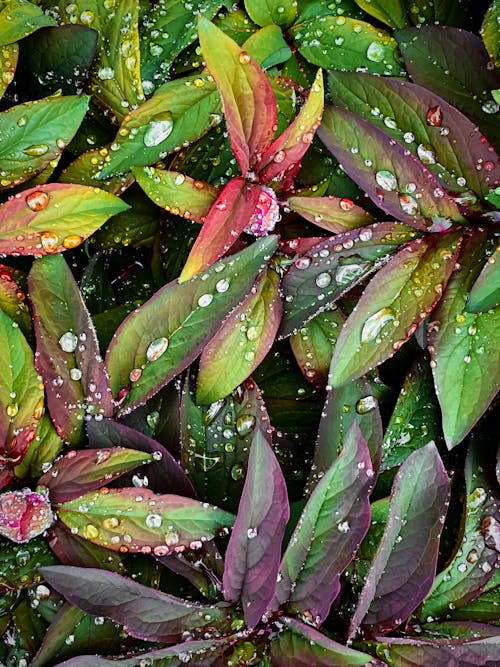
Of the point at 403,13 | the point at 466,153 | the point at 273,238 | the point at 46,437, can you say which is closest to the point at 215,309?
the point at 273,238

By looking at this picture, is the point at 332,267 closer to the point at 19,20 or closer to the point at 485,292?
the point at 485,292

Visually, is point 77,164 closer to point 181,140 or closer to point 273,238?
point 181,140

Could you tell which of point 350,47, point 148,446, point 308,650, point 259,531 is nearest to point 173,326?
point 148,446

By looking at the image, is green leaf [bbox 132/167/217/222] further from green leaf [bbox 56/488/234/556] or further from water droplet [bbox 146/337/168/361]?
green leaf [bbox 56/488/234/556]

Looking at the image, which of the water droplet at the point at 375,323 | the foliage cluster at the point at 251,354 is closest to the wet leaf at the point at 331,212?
the foliage cluster at the point at 251,354

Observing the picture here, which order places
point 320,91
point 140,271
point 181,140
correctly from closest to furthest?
1. point 320,91
2. point 181,140
3. point 140,271

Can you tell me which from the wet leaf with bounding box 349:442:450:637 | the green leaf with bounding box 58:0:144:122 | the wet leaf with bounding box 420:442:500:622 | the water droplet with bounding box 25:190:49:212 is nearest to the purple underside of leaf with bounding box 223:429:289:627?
the wet leaf with bounding box 349:442:450:637

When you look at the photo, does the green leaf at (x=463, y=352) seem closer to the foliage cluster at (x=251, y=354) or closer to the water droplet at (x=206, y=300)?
the foliage cluster at (x=251, y=354)
